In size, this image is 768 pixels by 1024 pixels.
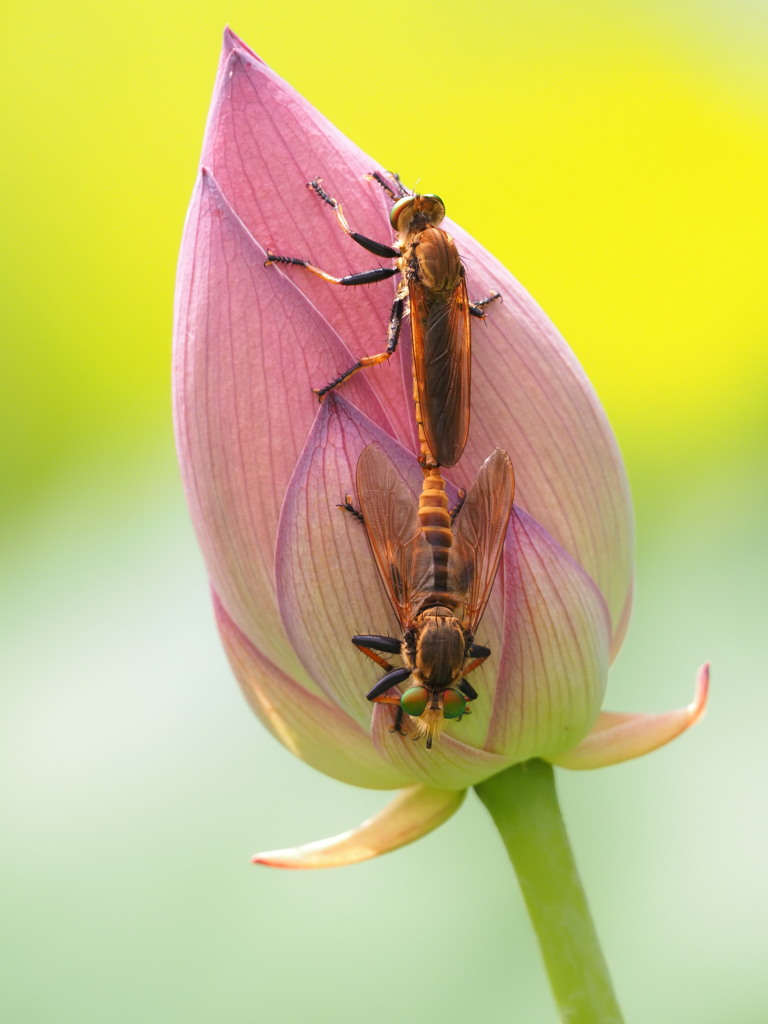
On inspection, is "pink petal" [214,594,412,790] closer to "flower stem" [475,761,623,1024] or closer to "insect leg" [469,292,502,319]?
→ "flower stem" [475,761,623,1024]

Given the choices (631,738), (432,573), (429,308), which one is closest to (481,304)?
(429,308)

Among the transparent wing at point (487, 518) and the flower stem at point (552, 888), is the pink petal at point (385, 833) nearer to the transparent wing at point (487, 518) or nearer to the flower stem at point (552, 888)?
the flower stem at point (552, 888)

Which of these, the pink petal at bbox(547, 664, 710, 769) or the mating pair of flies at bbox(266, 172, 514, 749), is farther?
the pink petal at bbox(547, 664, 710, 769)

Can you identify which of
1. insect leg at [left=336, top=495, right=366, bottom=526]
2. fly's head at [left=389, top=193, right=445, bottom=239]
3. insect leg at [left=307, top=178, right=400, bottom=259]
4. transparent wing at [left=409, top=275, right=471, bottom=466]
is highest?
fly's head at [left=389, top=193, right=445, bottom=239]

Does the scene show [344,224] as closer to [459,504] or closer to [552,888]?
[459,504]

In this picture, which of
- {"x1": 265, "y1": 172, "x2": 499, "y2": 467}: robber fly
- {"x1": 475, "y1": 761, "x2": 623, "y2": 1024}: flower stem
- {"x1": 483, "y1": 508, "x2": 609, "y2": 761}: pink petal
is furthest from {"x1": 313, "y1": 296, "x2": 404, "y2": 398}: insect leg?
{"x1": 475, "y1": 761, "x2": 623, "y2": 1024}: flower stem

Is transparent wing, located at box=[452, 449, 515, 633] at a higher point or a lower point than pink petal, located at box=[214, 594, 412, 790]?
higher

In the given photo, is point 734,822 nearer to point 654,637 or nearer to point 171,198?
point 654,637

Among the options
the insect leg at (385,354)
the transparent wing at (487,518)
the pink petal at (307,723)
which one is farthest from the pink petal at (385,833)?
the insect leg at (385,354)
